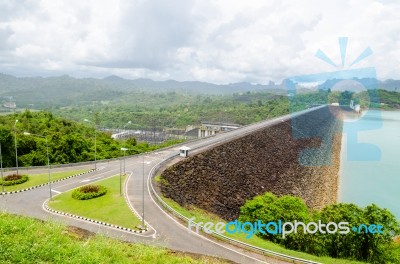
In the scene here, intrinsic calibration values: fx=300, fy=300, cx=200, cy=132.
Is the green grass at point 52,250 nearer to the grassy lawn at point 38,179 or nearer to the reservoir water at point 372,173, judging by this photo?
the grassy lawn at point 38,179

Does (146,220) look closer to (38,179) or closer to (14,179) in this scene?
(38,179)

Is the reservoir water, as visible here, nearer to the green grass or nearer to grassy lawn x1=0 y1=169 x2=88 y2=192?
grassy lawn x1=0 y1=169 x2=88 y2=192

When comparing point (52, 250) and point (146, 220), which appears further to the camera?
point (146, 220)

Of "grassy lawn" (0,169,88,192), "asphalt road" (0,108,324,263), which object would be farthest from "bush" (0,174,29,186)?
"asphalt road" (0,108,324,263)

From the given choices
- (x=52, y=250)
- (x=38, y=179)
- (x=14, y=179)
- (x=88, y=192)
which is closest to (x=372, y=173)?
(x=88, y=192)

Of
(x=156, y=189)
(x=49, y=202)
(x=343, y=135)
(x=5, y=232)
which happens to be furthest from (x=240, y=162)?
(x=343, y=135)

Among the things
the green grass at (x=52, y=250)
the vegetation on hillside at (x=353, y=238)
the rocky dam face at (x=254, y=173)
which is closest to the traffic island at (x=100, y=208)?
the rocky dam face at (x=254, y=173)

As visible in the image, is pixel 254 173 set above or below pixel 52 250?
below
